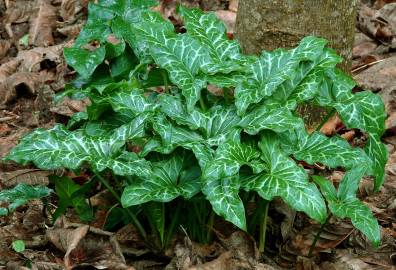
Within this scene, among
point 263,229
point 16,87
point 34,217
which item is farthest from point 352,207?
point 16,87

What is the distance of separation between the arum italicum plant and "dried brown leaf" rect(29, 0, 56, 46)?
1956 mm

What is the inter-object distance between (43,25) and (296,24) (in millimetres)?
2121

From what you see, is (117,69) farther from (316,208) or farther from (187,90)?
(316,208)

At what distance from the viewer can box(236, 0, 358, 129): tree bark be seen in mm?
2879

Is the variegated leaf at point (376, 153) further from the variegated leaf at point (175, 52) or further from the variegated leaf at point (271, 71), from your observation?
the variegated leaf at point (175, 52)

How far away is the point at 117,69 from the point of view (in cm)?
272

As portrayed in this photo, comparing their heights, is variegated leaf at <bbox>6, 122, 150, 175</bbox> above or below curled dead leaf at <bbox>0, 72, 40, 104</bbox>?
above

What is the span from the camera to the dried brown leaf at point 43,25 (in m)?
4.34

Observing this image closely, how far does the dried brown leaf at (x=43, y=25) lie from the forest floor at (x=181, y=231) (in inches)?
18.7

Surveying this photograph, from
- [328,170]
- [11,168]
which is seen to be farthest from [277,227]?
[11,168]

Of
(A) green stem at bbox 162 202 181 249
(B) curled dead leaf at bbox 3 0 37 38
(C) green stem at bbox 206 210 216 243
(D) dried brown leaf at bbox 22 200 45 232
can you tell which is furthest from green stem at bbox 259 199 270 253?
(B) curled dead leaf at bbox 3 0 37 38

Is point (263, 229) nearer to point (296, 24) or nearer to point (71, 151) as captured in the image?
point (71, 151)

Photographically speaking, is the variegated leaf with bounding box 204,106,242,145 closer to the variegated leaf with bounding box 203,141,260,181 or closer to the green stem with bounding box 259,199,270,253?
the variegated leaf with bounding box 203,141,260,181

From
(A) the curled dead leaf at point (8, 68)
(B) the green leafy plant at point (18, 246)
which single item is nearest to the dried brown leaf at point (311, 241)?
(B) the green leafy plant at point (18, 246)
